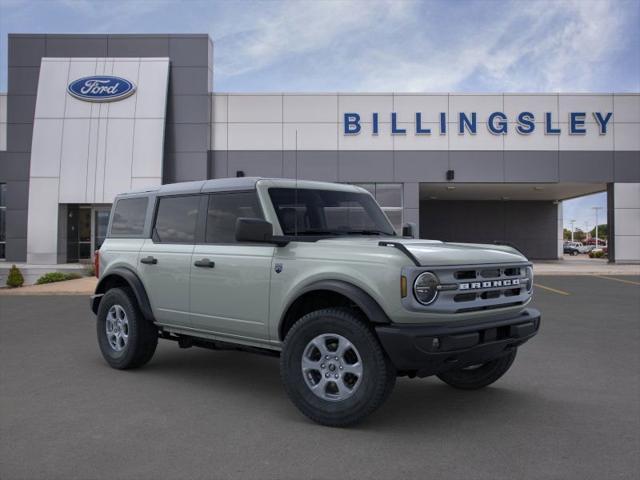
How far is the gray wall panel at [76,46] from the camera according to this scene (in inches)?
1054

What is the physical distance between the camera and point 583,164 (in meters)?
26.5

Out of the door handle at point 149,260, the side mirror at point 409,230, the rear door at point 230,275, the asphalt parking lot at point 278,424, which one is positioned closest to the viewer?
the asphalt parking lot at point 278,424

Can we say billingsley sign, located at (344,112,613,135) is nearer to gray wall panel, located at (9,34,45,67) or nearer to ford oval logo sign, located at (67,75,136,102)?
ford oval logo sign, located at (67,75,136,102)

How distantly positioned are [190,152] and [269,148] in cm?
355

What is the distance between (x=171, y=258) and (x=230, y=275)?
0.90 meters

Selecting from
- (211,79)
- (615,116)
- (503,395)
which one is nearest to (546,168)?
(615,116)

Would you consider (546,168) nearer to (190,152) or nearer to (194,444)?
(190,152)

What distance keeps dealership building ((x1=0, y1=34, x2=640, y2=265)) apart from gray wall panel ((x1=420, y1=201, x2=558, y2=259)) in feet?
38.3

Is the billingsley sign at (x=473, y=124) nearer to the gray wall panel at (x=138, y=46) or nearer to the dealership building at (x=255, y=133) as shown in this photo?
the dealership building at (x=255, y=133)

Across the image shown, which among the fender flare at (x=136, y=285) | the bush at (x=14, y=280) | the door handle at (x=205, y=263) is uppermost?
the door handle at (x=205, y=263)

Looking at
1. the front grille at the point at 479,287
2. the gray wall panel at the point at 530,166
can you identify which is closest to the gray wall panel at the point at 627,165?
the gray wall panel at the point at 530,166

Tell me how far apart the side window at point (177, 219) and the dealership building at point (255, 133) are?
20.3 metres

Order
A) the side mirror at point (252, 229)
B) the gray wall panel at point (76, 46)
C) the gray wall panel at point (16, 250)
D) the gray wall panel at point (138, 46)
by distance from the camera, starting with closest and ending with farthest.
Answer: the side mirror at point (252, 229) < the gray wall panel at point (138, 46) < the gray wall panel at point (76, 46) < the gray wall panel at point (16, 250)

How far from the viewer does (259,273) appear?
4961 millimetres
